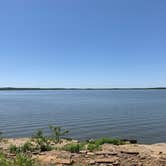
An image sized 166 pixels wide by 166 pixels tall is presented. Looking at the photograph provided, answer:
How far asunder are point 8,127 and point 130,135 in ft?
39.6

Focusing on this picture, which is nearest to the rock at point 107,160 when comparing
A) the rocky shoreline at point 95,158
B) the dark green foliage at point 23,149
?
the rocky shoreline at point 95,158

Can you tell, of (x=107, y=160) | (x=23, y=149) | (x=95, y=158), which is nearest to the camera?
(x=107, y=160)

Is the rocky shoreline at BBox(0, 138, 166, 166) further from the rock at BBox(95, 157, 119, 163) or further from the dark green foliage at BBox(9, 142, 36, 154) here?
the dark green foliage at BBox(9, 142, 36, 154)

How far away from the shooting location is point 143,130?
28.3 metres

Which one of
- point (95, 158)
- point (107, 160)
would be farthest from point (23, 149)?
point (107, 160)

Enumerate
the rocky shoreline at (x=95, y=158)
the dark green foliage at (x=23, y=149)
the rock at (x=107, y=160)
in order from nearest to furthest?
the rocky shoreline at (x=95, y=158) < the rock at (x=107, y=160) < the dark green foliage at (x=23, y=149)

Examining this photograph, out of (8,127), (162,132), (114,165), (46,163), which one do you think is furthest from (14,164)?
(8,127)

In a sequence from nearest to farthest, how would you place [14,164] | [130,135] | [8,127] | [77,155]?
[14,164] → [77,155] → [130,135] → [8,127]

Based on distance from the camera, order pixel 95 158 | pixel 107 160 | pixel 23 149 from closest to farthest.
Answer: pixel 107 160, pixel 95 158, pixel 23 149

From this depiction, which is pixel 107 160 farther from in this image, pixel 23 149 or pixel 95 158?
pixel 23 149

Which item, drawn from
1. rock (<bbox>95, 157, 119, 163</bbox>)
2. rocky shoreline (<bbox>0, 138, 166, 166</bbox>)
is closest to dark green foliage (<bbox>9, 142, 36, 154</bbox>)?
rocky shoreline (<bbox>0, 138, 166, 166</bbox>)

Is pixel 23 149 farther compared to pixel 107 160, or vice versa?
pixel 23 149

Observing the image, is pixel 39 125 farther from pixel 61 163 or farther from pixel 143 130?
pixel 61 163

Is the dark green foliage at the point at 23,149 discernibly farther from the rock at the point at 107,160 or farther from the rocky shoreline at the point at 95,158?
the rock at the point at 107,160
